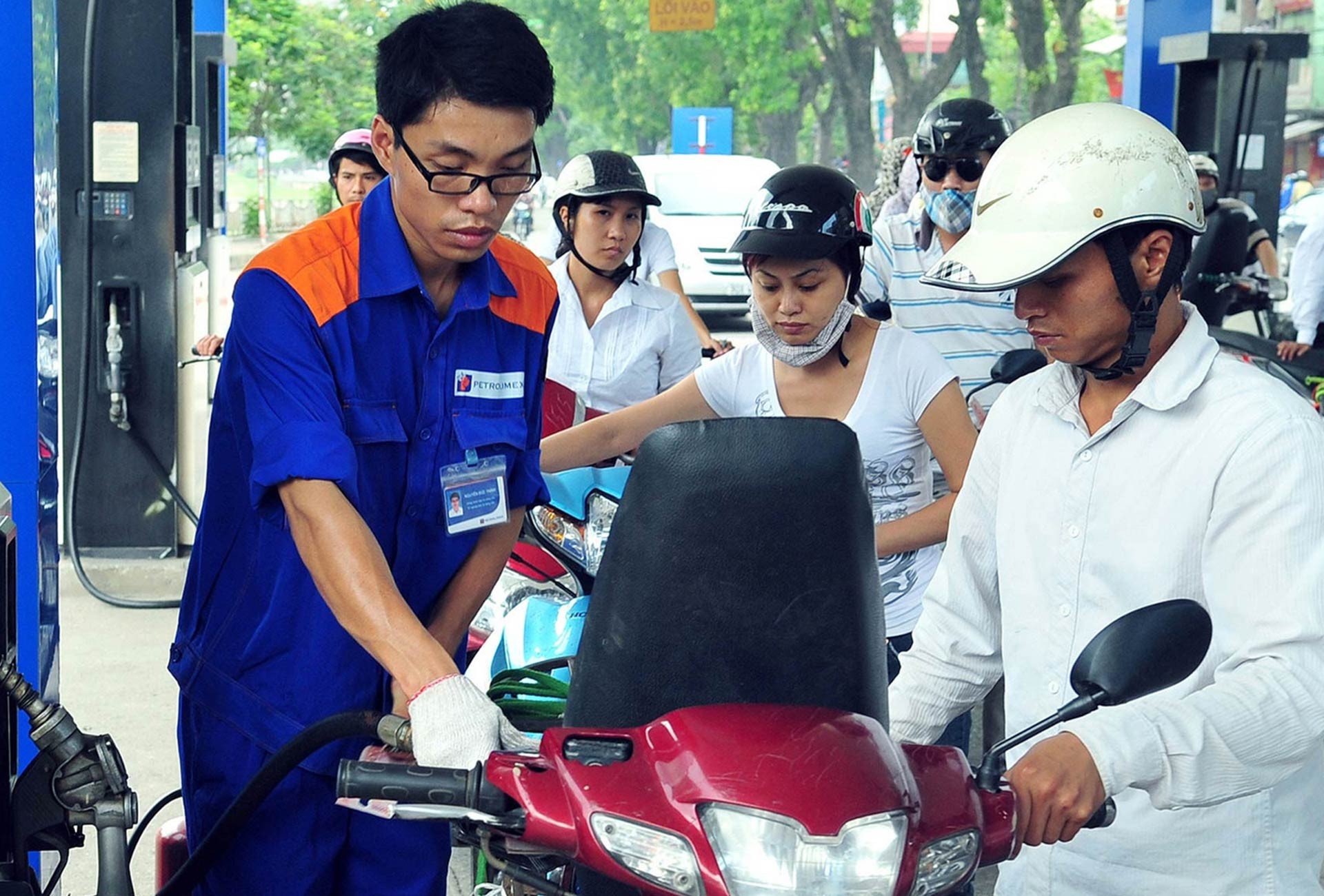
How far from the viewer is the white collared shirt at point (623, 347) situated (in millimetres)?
5602

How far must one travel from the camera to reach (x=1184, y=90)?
14070 mm

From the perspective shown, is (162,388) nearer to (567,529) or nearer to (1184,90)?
(567,529)

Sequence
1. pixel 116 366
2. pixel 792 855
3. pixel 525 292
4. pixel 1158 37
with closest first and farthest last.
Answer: pixel 792 855 < pixel 525 292 < pixel 116 366 < pixel 1158 37

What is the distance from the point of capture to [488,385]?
8.78 feet

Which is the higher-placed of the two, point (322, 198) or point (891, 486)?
point (891, 486)

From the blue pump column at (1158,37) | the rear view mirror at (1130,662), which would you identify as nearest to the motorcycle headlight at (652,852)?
the rear view mirror at (1130,662)

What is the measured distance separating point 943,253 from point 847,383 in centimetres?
159

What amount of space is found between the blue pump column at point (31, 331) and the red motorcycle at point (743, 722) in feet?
5.85

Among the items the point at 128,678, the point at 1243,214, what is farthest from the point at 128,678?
the point at 1243,214

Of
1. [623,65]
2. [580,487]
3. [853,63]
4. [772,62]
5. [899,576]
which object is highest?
[623,65]

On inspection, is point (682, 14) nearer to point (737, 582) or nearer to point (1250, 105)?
point (1250, 105)

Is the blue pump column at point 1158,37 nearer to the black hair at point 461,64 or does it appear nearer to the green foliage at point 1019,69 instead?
the green foliage at point 1019,69

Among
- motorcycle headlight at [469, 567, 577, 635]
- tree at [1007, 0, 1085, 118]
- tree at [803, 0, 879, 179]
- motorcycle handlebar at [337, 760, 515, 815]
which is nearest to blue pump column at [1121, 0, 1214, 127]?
tree at [1007, 0, 1085, 118]

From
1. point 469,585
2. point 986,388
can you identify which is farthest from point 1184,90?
point 469,585
